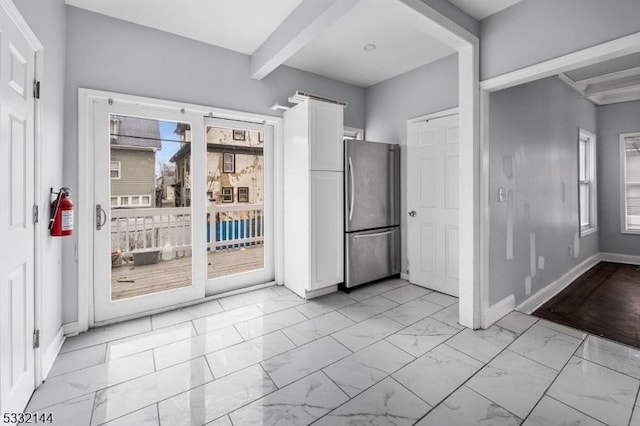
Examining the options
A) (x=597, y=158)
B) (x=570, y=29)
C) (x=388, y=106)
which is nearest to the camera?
(x=570, y=29)

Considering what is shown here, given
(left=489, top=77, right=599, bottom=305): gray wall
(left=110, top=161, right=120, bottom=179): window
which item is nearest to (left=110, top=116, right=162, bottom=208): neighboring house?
(left=110, top=161, right=120, bottom=179): window

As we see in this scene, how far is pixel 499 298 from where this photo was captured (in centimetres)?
280

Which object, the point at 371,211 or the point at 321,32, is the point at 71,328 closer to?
the point at 371,211

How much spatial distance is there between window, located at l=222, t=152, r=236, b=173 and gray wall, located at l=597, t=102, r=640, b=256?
617cm

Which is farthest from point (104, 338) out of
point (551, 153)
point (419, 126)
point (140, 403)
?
point (551, 153)

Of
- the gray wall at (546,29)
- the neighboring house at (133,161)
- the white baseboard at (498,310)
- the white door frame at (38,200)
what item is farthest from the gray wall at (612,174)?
the white door frame at (38,200)

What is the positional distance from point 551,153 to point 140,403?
4716mm

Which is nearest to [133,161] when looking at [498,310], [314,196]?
[314,196]

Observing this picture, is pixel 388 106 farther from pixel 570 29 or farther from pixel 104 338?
pixel 104 338

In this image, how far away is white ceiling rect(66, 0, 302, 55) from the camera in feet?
7.95

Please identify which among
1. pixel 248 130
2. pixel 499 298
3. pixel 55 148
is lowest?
pixel 499 298

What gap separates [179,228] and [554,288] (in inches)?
178

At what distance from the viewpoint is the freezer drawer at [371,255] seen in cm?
356

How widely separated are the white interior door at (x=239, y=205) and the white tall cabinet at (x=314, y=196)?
0.29 metres
